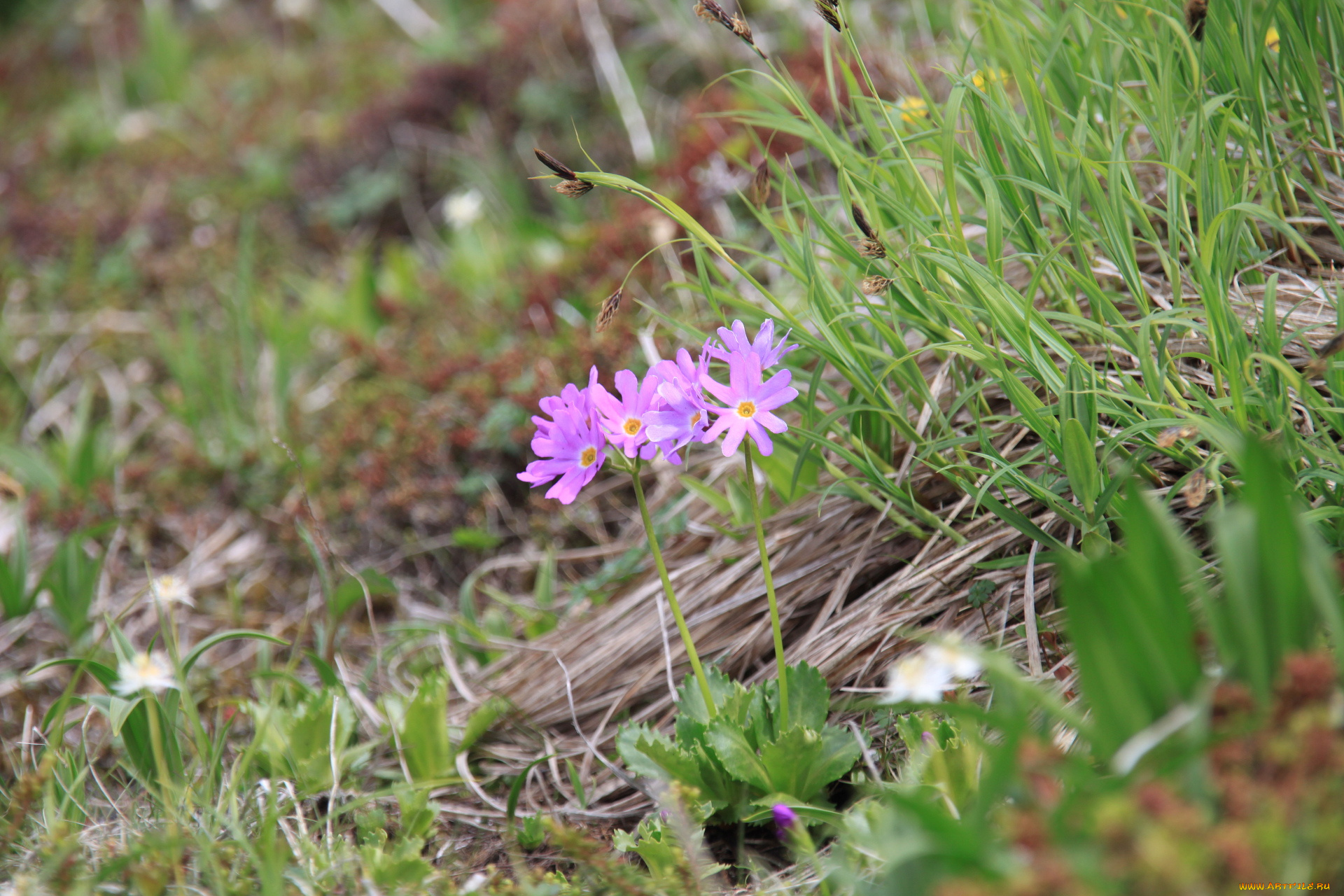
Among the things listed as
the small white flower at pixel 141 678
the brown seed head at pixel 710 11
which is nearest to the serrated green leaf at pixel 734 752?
the small white flower at pixel 141 678

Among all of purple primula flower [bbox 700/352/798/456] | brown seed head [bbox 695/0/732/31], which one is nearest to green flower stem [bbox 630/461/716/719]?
purple primula flower [bbox 700/352/798/456]

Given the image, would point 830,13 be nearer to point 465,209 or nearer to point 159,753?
point 159,753

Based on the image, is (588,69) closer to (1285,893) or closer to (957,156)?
(957,156)

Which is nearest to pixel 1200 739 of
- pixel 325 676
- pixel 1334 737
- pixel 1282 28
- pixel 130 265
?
pixel 1334 737

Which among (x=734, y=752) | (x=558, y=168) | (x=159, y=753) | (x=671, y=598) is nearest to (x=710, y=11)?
(x=558, y=168)

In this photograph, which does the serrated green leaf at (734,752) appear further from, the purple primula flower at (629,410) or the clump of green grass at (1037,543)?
the purple primula flower at (629,410)
